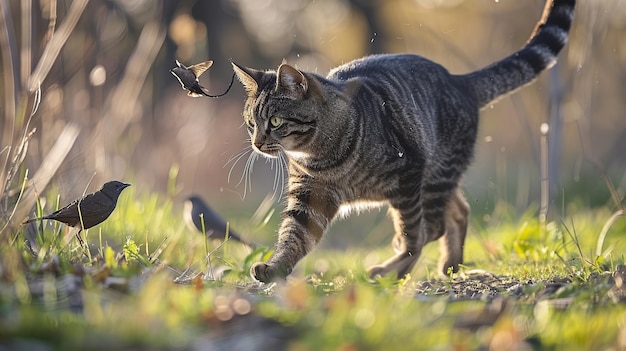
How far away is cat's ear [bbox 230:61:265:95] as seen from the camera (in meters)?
4.07

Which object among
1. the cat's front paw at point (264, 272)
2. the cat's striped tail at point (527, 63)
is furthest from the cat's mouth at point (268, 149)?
the cat's striped tail at point (527, 63)

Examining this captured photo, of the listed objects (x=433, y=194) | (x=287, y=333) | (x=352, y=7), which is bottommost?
(x=352, y=7)

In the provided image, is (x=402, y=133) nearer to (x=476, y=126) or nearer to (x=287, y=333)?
(x=476, y=126)

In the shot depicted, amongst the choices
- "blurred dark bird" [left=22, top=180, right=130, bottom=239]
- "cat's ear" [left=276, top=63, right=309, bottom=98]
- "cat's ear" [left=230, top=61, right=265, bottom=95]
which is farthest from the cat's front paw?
"cat's ear" [left=230, top=61, right=265, bottom=95]

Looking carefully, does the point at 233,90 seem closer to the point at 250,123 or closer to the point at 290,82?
the point at 250,123

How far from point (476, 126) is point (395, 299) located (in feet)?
8.55

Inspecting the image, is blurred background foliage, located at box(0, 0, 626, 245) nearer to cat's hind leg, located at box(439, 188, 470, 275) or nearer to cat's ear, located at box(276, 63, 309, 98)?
cat's hind leg, located at box(439, 188, 470, 275)

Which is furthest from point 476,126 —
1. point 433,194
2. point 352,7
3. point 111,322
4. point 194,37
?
point 352,7

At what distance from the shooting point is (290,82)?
3.99m

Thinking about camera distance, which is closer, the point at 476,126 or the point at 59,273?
the point at 59,273

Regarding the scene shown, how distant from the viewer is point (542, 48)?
15.8ft

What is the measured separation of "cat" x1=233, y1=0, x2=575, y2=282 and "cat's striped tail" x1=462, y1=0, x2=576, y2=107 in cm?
45

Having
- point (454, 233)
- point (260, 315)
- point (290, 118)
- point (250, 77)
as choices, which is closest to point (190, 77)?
point (250, 77)

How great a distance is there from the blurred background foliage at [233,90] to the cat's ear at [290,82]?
574 millimetres
